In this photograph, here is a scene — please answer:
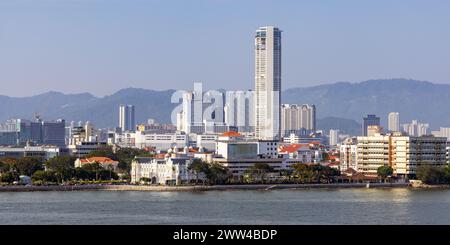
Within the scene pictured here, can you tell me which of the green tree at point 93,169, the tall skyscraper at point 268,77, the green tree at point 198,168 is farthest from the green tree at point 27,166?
the tall skyscraper at point 268,77

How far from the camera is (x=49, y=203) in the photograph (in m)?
19.9

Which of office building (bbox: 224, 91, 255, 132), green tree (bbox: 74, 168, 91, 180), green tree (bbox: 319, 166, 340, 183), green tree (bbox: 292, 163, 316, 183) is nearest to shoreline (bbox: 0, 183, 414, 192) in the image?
green tree (bbox: 292, 163, 316, 183)

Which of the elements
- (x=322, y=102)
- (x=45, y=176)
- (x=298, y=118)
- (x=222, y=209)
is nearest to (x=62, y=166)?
(x=45, y=176)

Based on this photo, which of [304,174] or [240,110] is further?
[240,110]

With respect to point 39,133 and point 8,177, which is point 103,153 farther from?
point 39,133

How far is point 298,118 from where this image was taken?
80875 millimetres

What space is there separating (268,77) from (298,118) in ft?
34.0

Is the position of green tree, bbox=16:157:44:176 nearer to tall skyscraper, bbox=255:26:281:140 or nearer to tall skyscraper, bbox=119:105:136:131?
tall skyscraper, bbox=255:26:281:140

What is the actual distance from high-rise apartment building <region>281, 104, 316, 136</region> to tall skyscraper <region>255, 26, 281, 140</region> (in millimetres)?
7855

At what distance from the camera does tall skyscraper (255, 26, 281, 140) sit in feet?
228

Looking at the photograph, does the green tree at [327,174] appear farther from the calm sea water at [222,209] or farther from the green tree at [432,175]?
the calm sea water at [222,209]
